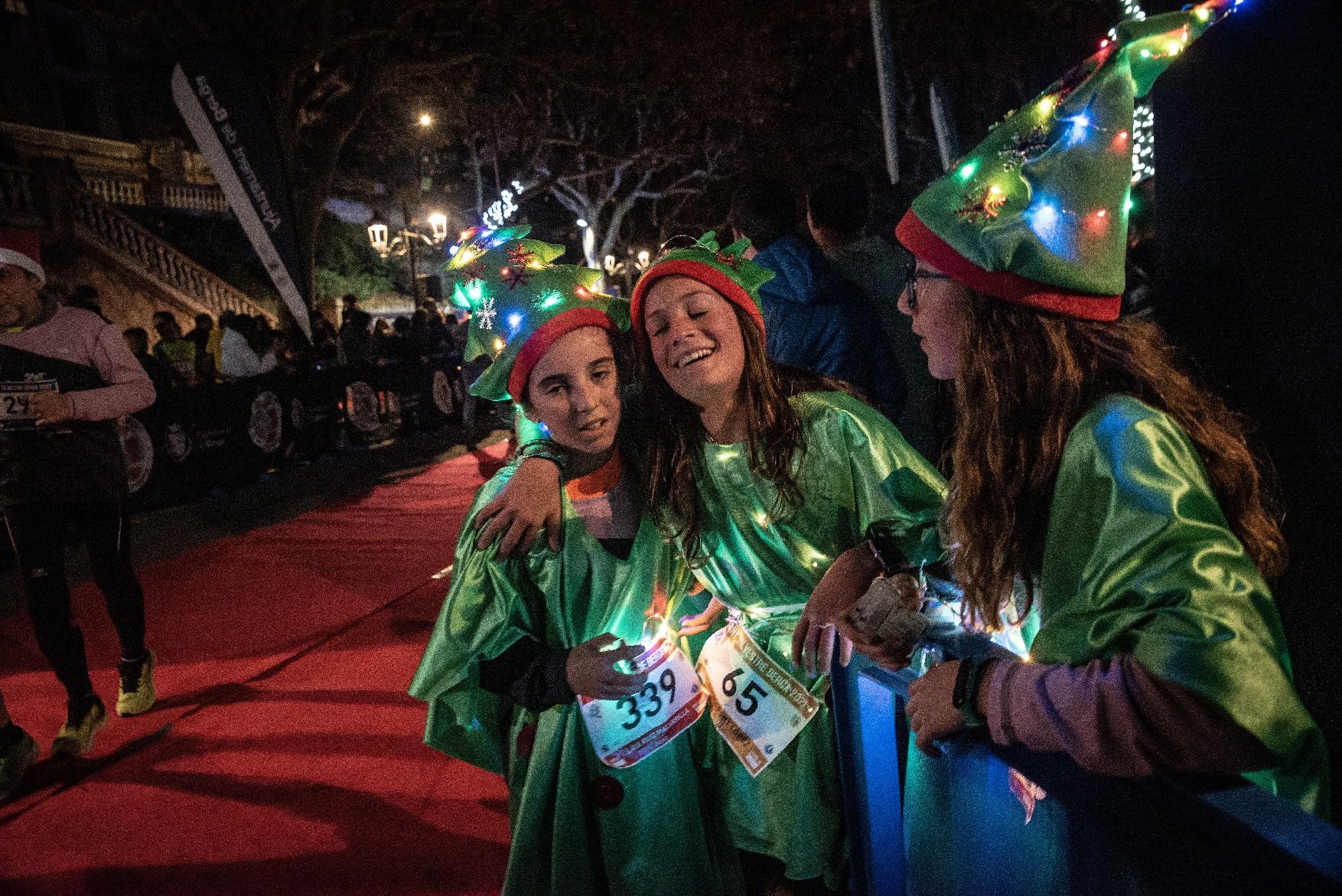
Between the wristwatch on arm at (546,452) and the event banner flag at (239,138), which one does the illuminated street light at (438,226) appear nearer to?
the event banner flag at (239,138)

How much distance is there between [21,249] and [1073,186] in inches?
153

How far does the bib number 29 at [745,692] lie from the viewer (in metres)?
1.91

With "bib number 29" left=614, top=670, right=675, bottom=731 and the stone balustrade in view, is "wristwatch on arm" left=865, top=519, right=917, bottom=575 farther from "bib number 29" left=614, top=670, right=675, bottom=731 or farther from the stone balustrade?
the stone balustrade

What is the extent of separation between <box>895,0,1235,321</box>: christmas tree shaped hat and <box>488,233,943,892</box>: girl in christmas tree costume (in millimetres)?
737

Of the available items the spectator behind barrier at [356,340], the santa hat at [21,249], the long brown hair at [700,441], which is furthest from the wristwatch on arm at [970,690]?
the spectator behind barrier at [356,340]

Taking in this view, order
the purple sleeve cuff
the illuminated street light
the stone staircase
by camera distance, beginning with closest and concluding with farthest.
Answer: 1. the purple sleeve cuff
2. the stone staircase
3. the illuminated street light

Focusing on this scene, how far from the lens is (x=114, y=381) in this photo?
365cm

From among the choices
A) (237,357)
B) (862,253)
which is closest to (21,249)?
(862,253)

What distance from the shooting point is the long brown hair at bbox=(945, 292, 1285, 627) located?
1.22 meters

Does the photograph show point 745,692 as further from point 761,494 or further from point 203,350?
point 203,350

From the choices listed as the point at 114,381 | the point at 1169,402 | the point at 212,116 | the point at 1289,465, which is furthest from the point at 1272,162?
the point at 212,116

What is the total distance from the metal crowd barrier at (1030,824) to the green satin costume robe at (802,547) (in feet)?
0.68

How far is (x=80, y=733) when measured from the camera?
357cm

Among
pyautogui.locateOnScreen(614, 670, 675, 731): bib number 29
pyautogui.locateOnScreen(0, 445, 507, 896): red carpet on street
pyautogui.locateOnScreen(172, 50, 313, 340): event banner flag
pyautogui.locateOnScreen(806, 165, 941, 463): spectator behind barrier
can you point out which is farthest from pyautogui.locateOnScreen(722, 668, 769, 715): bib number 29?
pyautogui.locateOnScreen(172, 50, 313, 340): event banner flag
